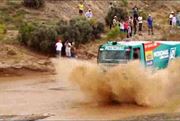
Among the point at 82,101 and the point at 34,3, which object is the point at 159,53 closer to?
the point at 82,101

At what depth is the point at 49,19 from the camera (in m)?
37.3

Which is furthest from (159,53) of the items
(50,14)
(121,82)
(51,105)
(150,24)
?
(50,14)

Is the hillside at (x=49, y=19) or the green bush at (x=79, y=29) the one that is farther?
the green bush at (x=79, y=29)

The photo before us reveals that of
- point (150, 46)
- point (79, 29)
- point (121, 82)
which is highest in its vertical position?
point (79, 29)

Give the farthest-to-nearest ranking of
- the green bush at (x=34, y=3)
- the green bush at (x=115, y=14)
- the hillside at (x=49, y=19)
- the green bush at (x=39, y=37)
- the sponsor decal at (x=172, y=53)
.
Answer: the green bush at (x=115, y=14), the green bush at (x=34, y=3), the green bush at (x=39, y=37), the hillside at (x=49, y=19), the sponsor decal at (x=172, y=53)

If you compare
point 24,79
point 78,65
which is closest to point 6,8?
point 24,79

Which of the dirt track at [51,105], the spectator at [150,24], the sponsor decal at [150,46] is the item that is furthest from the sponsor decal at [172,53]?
the spectator at [150,24]

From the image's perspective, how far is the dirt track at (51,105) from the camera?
63.6 feet

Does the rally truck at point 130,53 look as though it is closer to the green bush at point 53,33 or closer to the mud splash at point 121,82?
the mud splash at point 121,82

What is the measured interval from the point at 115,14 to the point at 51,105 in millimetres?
17654

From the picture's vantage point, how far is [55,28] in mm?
33719

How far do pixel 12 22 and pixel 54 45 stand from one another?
5.41 meters

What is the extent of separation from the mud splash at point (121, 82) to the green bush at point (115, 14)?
16.6m

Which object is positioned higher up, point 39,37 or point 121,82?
point 39,37
